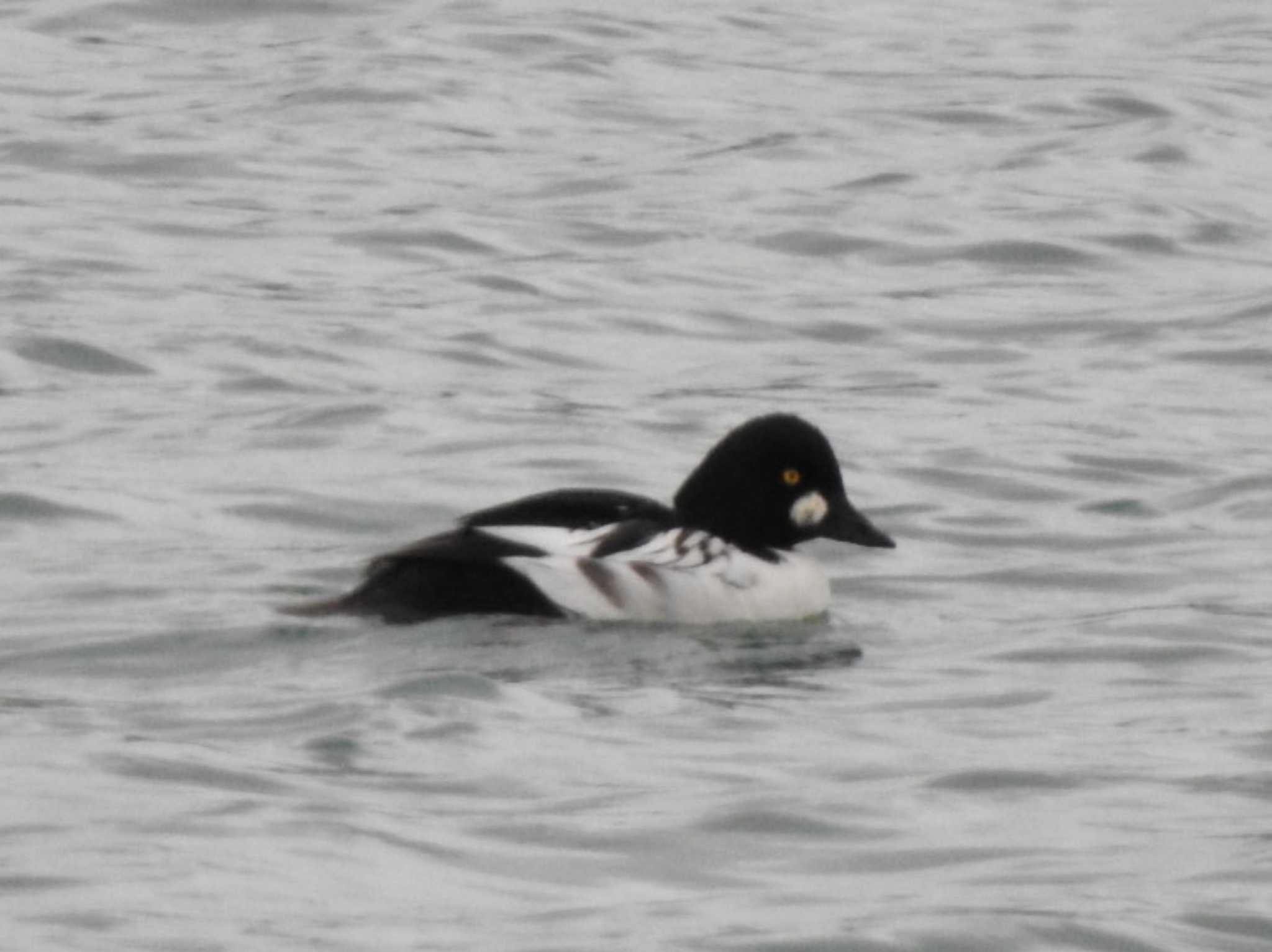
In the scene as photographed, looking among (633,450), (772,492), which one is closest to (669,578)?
(772,492)

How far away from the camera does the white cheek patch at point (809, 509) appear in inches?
437

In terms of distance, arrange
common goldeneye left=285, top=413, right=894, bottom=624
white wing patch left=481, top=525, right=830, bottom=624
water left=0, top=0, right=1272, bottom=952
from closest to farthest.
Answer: water left=0, top=0, right=1272, bottom=952, common goldeneye left=285, top=413, right=894, bottom=624, white wing patch left=481, top=525, right=830, bottom=624

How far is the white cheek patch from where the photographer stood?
11.1 meters

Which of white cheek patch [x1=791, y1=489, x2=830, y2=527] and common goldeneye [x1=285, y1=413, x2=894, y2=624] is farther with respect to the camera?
white cheek patch [x1=791, y1=489, x2=830, y2=527]

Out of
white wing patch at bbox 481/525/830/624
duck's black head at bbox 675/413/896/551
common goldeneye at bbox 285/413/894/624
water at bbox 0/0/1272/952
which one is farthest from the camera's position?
duck's black head at bbox 675/413/896/551

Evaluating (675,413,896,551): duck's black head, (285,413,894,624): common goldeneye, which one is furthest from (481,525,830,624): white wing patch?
(675,413,896,551): duck's black head

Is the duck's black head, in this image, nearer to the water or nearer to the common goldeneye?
the common goldeneye

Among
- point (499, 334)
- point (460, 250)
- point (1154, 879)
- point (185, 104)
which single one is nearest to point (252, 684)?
point (1154, 879)

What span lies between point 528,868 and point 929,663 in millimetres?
2599

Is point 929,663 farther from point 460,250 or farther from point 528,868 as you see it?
point 460,250

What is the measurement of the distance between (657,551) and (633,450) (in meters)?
2.33

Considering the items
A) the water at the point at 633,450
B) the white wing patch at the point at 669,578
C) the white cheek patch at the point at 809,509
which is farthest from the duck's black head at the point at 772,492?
the water at the point at 633,450

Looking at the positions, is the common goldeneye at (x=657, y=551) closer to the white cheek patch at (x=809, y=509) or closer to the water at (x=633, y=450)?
the white cheek patch at (x=809, y=509)

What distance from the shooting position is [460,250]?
15.8m
